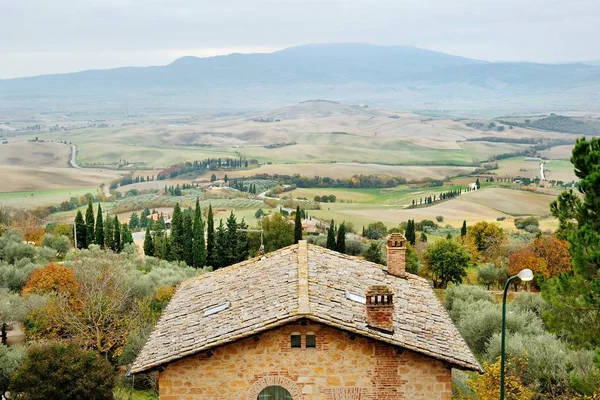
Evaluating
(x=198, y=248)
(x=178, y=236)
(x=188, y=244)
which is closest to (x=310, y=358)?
(x=198, y=248)

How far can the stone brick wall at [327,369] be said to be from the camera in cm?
1736

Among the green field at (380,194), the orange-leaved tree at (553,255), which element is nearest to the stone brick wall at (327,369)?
the orange-leaved tree at (553,255)

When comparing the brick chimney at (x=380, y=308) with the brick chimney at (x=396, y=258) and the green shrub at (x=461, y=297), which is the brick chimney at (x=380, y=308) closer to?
the brick chimney at (x=396, y=258)

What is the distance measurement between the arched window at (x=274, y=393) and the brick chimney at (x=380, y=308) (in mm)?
2722

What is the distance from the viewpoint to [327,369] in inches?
683

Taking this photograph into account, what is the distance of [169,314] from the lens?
2120 centimetres

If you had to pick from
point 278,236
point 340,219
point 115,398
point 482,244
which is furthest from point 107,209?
point 115,398

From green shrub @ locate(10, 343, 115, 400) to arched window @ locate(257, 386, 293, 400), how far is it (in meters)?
11.6

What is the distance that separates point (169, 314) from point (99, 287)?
784 inches

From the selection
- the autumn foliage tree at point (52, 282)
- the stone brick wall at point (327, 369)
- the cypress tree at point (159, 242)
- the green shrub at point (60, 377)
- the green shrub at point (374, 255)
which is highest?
the stone brick wall at point (327, 369)

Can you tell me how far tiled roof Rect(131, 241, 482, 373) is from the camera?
17.2 metres

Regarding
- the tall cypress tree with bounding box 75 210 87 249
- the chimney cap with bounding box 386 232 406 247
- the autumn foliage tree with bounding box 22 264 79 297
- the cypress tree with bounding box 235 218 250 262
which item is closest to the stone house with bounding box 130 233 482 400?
the chimney cap with bounding box 386 232 406 247

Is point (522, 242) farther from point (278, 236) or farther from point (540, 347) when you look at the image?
point (540, 347)

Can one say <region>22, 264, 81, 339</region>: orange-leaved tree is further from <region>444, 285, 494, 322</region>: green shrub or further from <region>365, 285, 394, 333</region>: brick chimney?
<region>365, 285, 394, 333</region>: brick chimney
